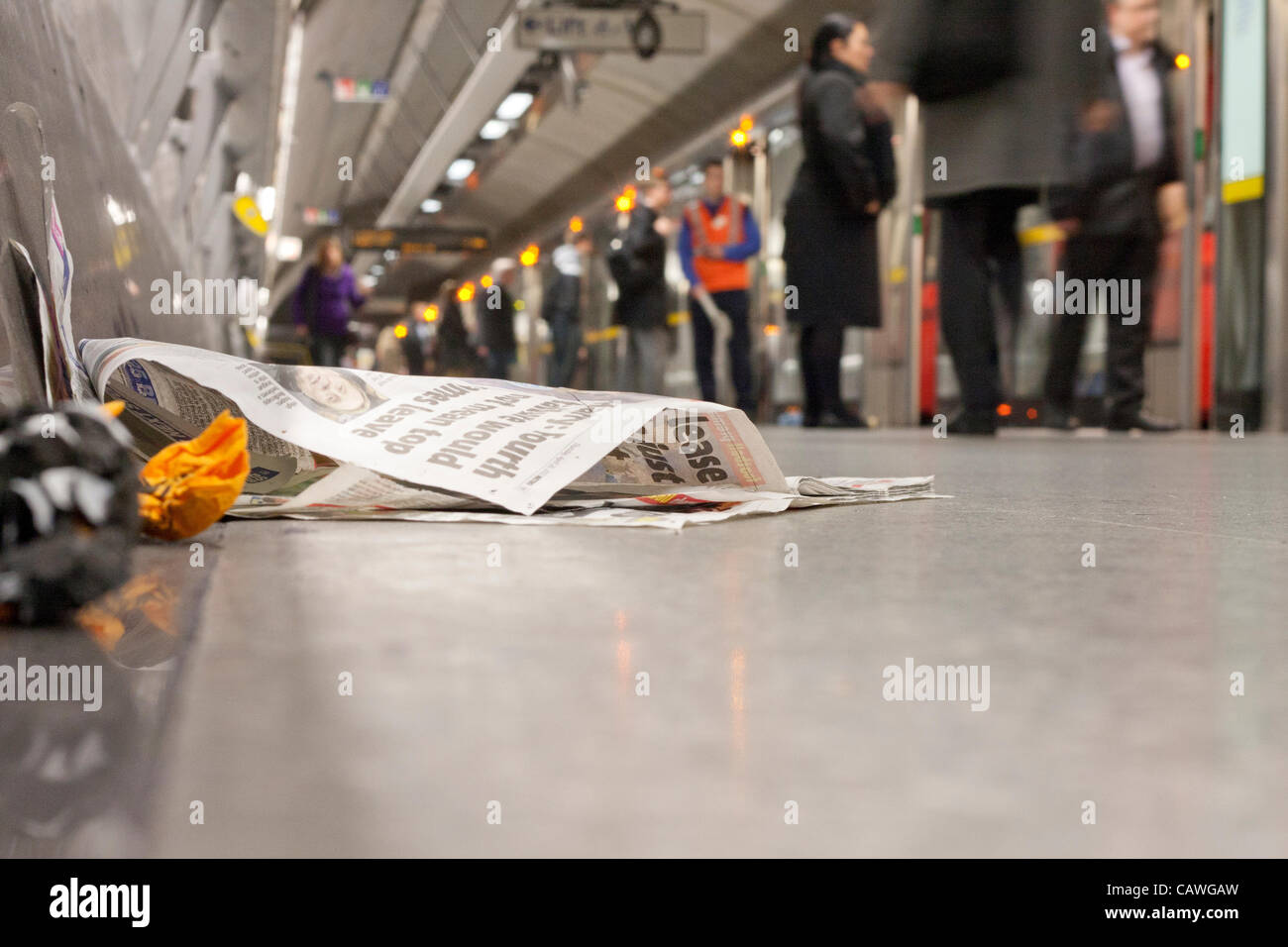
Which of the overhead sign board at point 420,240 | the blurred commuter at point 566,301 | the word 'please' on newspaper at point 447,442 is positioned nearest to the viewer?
the word 'please' on newspaper at point 447,442

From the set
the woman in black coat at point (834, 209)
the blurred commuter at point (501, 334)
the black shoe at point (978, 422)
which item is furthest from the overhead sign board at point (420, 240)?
the black shoe at point (978, 422)

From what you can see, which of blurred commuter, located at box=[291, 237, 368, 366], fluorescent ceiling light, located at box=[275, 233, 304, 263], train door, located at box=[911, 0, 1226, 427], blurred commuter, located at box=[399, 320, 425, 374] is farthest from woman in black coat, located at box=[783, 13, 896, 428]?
fluorescent ceiling light, located at box=[275, 233, 304, 263]

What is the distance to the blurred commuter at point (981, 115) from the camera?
4.54m

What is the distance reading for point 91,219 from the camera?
2699 mm

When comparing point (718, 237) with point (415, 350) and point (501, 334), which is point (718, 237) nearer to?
point (501, 334)

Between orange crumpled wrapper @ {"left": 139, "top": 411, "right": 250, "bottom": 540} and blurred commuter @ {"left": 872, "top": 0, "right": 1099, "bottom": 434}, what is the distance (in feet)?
12.7

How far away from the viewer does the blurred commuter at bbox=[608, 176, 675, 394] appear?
26.4ft

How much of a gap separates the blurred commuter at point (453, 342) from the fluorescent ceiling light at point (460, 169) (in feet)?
11.4

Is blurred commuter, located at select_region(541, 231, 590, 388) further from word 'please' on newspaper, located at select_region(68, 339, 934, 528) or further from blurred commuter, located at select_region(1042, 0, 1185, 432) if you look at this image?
word 'please' on newspaper, located at select_region(68, 339, 934, 528)

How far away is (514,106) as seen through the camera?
14008 millimetres

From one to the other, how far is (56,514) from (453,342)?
13.8m

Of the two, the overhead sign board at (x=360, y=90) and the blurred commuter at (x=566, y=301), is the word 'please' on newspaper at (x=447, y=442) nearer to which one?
the blurred commuter at (x=566, y=301)

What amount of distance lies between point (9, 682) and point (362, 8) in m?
11.5
